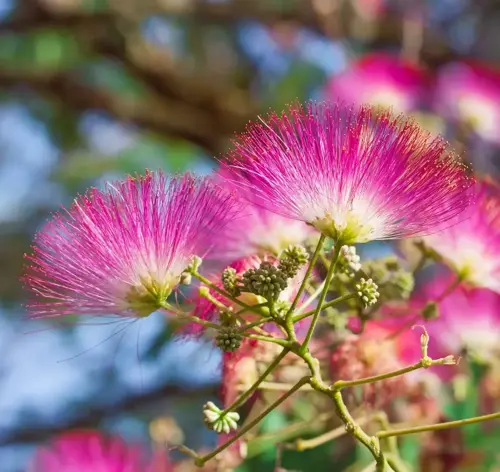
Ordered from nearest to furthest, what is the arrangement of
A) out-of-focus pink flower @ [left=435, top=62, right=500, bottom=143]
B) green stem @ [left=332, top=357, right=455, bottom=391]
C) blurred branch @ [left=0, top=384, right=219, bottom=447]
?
1. green stem @ [left=332, top=357, right=455, bottom=391]
2. out-of-focus pink flower @ [left=435, top=62, right=500, bottom=143]
3. blurred branch @ [left=0, top=384, right=219, bottom=447]

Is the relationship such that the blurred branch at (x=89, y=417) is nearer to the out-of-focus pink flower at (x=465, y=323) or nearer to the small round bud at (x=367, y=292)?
the out-of-focus pink flower at (x=465, y=323)

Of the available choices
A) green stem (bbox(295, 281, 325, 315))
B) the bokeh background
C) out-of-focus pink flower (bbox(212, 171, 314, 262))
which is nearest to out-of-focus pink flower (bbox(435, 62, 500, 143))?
the bokeh background

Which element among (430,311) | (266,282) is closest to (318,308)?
(266,282)

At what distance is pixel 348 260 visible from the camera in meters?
0.67

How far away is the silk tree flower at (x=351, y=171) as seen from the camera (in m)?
0.60

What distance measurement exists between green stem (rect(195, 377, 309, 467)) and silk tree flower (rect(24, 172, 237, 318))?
0.12 meters

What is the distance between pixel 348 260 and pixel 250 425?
0.16 meters

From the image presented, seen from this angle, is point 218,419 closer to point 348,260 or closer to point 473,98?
point 348,260

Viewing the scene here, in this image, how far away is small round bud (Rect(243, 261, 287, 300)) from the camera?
0.59 metres

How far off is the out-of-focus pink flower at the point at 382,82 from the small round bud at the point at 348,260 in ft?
3.88

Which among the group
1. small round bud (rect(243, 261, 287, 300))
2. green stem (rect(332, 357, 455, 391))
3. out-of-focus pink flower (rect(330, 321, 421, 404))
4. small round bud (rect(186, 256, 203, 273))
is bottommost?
green stem (rect(332, 357, 455, 391))

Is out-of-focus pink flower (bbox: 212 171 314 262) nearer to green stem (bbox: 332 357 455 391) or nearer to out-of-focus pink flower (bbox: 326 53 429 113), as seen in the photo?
green stem (bbox: 332 357 455 391)

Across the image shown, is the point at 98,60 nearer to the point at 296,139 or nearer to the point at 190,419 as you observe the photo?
the point at 190,419

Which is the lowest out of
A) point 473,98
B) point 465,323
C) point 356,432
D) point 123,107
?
point 356,432
